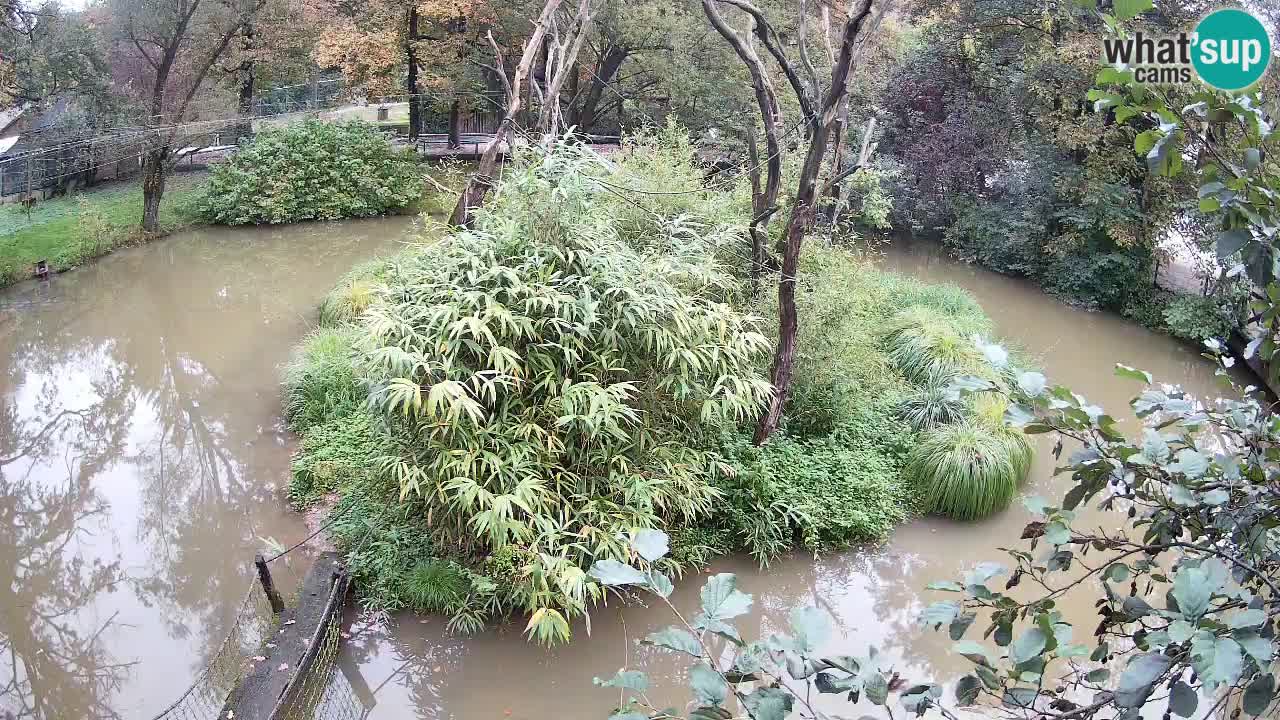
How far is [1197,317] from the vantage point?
853 centimetres

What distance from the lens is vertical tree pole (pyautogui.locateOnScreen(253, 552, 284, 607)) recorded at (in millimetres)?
4364

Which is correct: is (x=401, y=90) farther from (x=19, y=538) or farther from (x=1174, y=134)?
(x=1174, y=134)

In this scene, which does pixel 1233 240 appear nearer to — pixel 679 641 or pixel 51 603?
pixel 679 641

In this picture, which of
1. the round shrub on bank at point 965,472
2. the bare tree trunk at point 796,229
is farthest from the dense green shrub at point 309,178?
the round shrub on bank at point 965,472

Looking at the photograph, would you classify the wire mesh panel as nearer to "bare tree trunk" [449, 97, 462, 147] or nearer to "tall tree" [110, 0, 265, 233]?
"tall tree" [110, 0, 265, 233]

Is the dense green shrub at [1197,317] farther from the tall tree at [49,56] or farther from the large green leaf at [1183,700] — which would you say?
the tall tree at [49,56]

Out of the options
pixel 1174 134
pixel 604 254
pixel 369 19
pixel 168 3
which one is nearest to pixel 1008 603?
pixel 1174 134

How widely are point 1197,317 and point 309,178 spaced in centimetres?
1096

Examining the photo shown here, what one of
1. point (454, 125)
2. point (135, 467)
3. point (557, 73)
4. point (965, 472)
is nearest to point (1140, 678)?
point (965, 472)

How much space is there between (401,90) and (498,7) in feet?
6.54

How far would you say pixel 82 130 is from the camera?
438 inches

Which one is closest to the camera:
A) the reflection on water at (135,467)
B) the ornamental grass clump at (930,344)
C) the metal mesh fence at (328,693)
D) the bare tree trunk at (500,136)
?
the metal mesh fence at (328,693)

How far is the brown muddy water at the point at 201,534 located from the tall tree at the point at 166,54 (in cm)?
203

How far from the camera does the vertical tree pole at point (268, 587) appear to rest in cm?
436
